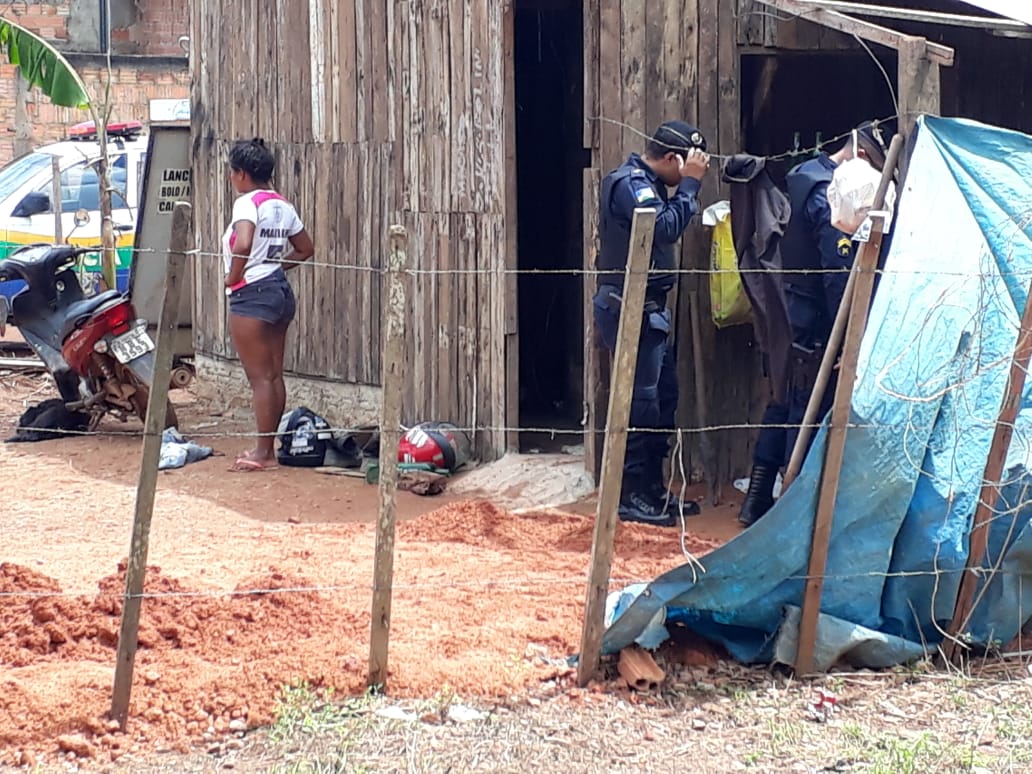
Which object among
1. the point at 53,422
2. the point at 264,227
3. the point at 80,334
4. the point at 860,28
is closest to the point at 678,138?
the point at 860,28

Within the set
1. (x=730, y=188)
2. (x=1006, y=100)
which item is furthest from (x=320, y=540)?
(x=1006, y=100)

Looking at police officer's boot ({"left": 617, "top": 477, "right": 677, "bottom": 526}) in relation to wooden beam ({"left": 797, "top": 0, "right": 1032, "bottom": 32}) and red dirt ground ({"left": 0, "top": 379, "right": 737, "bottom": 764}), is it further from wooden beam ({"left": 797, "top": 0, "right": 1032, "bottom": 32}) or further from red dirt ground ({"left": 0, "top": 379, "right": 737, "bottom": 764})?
wooden beam ({"left": 797, "top": 0, "right": 1032, "bottom": 32})

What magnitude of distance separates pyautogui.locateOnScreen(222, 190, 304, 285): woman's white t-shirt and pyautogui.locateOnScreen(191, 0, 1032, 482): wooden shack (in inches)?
30.7

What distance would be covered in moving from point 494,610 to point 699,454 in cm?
280

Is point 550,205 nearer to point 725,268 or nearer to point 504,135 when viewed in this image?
point 504,135

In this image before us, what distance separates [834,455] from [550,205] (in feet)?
20.5

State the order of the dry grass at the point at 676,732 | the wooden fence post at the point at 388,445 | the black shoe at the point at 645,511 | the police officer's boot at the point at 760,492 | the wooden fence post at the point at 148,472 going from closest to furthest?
the dry grass at the point at 676,732
the wooden fence post at the point at 148,472
the wooden fence post at the point at 388,445
the police officer's boot at the point at 760,492
the black shoe at the point at 645,511

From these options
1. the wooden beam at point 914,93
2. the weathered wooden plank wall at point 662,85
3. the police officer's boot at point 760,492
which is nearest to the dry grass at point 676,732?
the wooden beam at point 914,93

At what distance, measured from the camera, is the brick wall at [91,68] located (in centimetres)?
2084

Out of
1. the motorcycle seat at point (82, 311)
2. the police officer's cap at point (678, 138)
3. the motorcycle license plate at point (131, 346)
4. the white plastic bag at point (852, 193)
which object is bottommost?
the motorcycle license plate at point (131, 346)

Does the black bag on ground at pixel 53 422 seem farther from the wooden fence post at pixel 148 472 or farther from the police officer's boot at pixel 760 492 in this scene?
the wooden fence post at pixel 148 472

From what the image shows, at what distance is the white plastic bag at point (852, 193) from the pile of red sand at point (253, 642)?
65.8 inches

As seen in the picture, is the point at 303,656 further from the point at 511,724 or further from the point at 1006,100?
the point at 1006,100

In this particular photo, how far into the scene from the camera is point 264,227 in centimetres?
885
